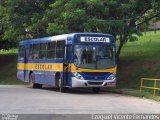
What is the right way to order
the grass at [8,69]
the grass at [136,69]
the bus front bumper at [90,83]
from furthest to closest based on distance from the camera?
the grass at [8,69] → the grass at [136,69] → the bus front bumper at [90,83]

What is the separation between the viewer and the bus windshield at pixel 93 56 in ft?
89.1

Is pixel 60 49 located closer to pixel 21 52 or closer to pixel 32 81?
pixel 32 81

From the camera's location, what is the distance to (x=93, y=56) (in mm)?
27250

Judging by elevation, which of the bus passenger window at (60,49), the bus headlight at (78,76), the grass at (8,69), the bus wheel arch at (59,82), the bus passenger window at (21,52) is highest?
the bus passenger window at (60,49)

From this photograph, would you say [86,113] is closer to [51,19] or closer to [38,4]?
[51,19]

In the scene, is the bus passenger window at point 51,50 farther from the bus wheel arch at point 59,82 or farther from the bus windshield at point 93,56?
the bus windshield at point 93,56

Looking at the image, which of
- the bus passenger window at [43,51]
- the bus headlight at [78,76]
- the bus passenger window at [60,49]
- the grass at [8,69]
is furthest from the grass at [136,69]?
the bus passenger window at [43,51]

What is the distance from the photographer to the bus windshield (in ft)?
89.1

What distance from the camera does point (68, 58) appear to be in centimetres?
2755

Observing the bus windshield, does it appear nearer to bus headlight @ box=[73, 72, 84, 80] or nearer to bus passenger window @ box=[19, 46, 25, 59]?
bus headlight @ box=[73, 72, 84, 80]

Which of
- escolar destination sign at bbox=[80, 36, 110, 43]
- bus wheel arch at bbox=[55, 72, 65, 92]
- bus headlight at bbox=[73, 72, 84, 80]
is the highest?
escolar destination sign at bbox=[80, 36, 110, 43]

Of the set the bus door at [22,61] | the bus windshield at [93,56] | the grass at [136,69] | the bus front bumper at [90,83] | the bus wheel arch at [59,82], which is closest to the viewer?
the bus front bumper at [90,83]

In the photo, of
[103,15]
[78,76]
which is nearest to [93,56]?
[78,76]

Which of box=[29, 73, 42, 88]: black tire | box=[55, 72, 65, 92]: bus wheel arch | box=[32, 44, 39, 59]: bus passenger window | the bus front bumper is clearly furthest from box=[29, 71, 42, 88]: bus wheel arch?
the bus front bumper
